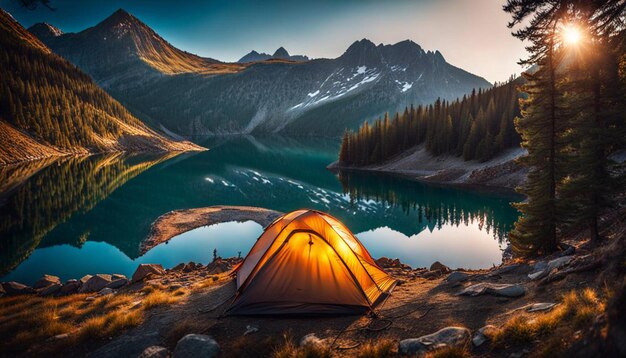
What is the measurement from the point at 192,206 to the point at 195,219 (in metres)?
8.15

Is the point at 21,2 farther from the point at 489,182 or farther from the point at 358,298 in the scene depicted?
the point at 489,182

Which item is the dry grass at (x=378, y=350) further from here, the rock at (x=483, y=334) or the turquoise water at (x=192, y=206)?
the turquoise water at (x=192, y=206)

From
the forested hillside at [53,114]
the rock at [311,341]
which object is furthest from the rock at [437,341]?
the forested hillside at [53,114]

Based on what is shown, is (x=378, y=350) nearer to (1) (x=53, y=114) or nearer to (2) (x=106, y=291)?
(2) (x=106, y=291)

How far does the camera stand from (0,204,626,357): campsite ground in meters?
6.24

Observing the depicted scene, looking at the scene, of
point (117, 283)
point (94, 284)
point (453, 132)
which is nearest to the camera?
Result: point (117, 283)

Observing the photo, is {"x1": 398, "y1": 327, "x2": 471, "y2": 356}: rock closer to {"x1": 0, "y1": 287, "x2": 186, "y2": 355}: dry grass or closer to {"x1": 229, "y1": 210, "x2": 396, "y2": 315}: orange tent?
{"x1": 229, "y1": 210, "x2": 396, "y2": 315}: orange tent

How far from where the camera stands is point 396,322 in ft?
29.9

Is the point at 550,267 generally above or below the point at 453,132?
below

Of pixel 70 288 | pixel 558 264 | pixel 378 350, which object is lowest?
pixel 70 288

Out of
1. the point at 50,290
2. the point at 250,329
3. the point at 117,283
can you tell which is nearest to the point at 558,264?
the point at 250,329

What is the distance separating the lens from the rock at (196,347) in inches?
308

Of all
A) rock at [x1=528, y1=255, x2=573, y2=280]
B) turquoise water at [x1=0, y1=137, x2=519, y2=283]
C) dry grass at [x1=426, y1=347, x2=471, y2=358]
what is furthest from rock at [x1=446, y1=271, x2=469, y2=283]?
turquoise water at [x1=0, y1=137, x2=519, y2=283]

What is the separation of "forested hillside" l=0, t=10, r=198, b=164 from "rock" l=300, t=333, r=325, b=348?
9565 centimetres
